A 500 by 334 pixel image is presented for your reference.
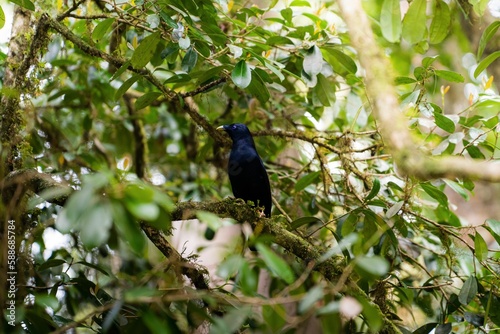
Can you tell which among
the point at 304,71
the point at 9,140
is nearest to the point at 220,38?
the point at 304,71

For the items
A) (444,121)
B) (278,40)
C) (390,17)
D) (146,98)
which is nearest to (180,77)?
(146,98)

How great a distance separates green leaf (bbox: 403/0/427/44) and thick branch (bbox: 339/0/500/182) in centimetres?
121

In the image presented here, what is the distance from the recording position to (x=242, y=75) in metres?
2.88

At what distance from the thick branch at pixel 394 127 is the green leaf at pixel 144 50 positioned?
1269 millimetres

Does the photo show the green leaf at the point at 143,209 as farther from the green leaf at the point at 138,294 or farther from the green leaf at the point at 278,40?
the green leaf at the point at 278,40

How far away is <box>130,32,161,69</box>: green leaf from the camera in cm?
295

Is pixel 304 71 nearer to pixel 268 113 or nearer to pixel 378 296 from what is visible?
pixel 268 113

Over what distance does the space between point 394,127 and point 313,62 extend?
1767mm

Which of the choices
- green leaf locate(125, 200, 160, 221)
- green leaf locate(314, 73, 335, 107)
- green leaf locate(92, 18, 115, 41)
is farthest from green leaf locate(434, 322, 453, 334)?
green leaf locate(92, 18, 115, 41)

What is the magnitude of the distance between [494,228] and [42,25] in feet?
9.01

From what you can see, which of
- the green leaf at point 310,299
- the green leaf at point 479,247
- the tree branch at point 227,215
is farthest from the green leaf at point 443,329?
the green leaf at point 310,299

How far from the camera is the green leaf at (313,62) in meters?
3.31

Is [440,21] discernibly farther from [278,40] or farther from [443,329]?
[443,329]

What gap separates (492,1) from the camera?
3.11 meters
